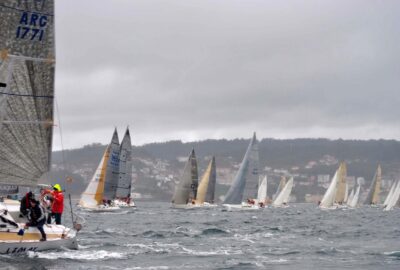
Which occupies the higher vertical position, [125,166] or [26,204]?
[125,166]

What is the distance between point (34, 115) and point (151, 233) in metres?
12.9

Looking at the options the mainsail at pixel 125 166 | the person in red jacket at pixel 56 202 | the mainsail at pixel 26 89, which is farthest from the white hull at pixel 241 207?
the mainsail at pixel 26 89

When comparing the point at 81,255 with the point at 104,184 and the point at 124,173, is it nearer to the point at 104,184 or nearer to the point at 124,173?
the point at 104,184

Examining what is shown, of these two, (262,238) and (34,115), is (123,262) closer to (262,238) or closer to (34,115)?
(34,115)

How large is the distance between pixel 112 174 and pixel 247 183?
21.5 m

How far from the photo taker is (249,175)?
86.4m

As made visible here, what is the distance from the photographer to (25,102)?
2214 cm

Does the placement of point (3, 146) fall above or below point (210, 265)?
above

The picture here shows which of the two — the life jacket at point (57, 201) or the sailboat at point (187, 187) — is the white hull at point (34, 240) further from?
the sailboat at point (187, 187)

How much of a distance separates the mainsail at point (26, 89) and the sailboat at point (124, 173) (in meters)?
48.5

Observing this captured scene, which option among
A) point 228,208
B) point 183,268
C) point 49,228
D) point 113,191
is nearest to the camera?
Answer: point 183,268

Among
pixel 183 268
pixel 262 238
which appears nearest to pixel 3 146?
pixel 183 268

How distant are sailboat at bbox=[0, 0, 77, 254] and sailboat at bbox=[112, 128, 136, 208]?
48.4 metres

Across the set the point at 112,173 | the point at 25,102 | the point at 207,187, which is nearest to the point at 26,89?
the point at 25,102
